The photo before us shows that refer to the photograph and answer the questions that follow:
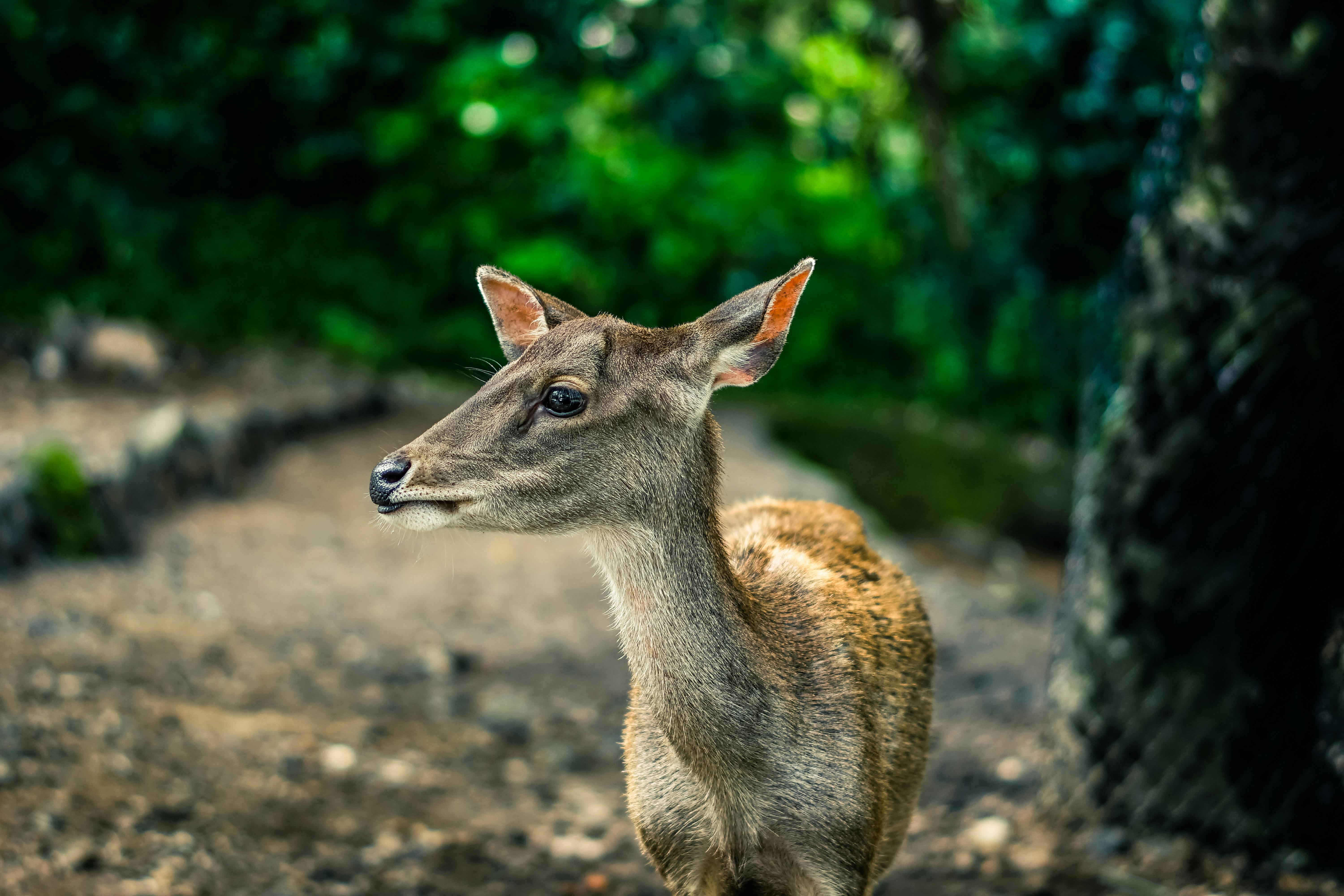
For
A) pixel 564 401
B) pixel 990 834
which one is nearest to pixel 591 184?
pixel 990 834

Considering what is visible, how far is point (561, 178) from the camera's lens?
10953mm

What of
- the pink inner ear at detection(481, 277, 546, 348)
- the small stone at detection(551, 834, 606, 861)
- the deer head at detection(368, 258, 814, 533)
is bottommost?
the small stone at detection(551, 834, 606, 861)

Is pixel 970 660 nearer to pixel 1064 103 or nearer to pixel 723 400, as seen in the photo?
pixel 1064 103

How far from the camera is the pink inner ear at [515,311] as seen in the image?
2.71 m

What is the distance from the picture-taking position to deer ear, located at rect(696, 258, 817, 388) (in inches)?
93.6

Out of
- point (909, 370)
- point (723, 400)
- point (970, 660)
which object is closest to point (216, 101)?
point (723, 400)

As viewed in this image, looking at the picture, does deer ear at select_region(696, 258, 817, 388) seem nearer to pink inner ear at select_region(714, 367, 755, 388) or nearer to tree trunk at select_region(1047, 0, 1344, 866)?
pink inner ear at select_region(714, 367, 755, 388)

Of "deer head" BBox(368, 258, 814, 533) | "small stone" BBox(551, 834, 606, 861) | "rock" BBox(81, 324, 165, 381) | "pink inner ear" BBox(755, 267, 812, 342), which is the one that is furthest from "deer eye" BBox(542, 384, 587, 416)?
"rock" BBox(81, 324, 165, 381)

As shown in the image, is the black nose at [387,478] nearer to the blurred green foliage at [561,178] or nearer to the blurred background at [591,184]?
the blurred background at [591,184]

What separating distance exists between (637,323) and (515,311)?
178cm

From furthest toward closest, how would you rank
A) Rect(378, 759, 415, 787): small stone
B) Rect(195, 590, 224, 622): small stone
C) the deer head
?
Rect(195, 590, 224, 622): small stone
Rect(378, 759, 415, 787): small stone
the deer head

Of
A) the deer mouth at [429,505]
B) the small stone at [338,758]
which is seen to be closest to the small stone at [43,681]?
the small stone at [338,758]

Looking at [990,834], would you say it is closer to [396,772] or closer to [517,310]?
[396,772]

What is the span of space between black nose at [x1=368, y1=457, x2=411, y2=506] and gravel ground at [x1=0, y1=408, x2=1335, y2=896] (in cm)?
12
